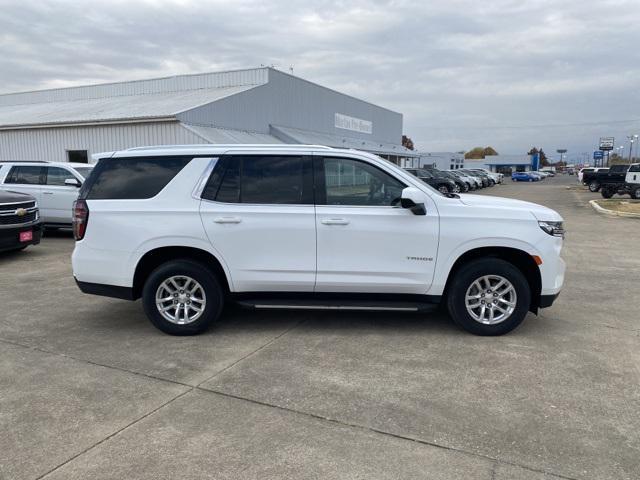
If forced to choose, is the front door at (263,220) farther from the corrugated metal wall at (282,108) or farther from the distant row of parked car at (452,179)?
the corrugated metal wall at (282,108)

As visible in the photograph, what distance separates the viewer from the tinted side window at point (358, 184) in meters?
5.22

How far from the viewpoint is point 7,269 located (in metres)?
8.88

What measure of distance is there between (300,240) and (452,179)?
3095 centimetres

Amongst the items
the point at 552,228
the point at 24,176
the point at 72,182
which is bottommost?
the point at 552,228

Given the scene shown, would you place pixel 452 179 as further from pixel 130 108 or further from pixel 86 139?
pixel 86 139

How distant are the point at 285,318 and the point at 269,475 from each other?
3002 mm

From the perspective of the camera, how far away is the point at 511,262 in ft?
17.6

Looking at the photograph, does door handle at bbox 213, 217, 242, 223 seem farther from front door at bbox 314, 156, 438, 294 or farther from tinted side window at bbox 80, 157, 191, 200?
front door at bbox 314, 156, 438, 294

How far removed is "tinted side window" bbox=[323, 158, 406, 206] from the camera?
522 centimetres

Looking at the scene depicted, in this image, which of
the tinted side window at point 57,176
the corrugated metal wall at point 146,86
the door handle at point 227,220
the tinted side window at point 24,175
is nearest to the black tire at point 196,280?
the door handle at point 227,220

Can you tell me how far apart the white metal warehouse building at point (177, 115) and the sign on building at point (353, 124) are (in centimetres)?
18

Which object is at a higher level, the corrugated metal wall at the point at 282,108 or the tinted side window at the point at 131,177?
the corrugated metal wall at the point at 282,108

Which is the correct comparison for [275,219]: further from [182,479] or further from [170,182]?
[182,479]

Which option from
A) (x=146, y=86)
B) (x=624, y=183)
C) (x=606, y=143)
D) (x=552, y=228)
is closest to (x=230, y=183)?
(x=552, y=228)
